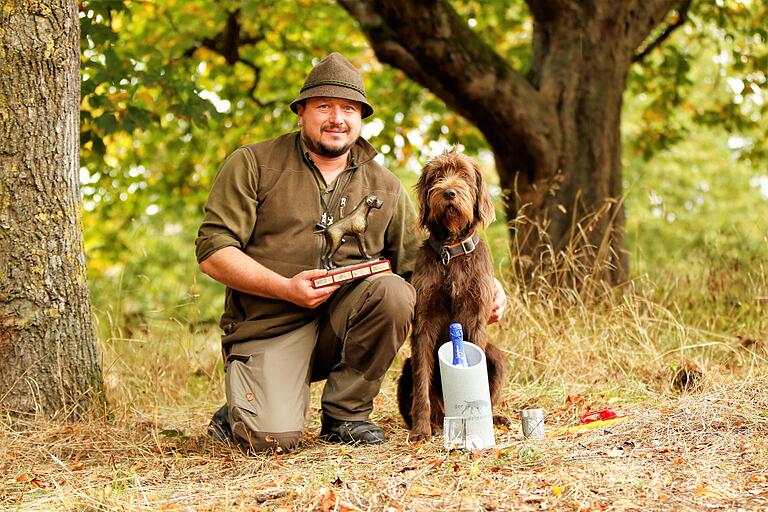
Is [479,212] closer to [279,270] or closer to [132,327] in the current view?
[279,270]

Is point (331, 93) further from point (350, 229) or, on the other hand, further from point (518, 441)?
point (518, 441)

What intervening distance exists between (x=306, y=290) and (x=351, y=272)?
0.24 meters

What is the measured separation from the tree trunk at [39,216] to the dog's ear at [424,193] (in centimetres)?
172

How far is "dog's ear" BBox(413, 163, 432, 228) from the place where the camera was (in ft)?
13.3

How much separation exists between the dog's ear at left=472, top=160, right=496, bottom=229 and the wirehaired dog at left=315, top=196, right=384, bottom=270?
0.52m

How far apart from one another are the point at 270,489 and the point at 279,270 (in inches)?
52.0

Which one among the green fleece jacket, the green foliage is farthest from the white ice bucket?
the green foliage

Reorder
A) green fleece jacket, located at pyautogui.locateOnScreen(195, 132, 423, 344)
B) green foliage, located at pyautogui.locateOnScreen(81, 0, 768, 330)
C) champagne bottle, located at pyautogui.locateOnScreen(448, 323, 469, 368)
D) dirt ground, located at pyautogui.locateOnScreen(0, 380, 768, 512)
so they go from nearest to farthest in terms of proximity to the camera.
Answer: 1. dirt ground, located at pyautogui.locateOnScreen(0, 380, 768, 512)
2. champagne bottle, located at pyautogui.locateOnScreen(448, 323, 469, 368)
3. green fleece jacket, located at pyautogui.locateOnScreen(195, 132, 423, 344)
4. green foliage, located at pyautogui.locateOnScreen(81, 0, 768, 330)

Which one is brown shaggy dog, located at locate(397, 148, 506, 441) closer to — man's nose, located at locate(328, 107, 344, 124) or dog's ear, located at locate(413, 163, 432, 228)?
dog's ear, located at locate(413, 163, 432, 228)

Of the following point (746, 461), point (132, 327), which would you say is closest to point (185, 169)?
point (132, 327)

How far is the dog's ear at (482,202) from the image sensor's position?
4055 mm

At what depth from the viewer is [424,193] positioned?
13.3 feet

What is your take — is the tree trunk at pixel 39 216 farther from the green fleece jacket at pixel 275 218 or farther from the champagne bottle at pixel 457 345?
the champagne bottle at pixel 457 345

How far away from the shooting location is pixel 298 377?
4230 mm
